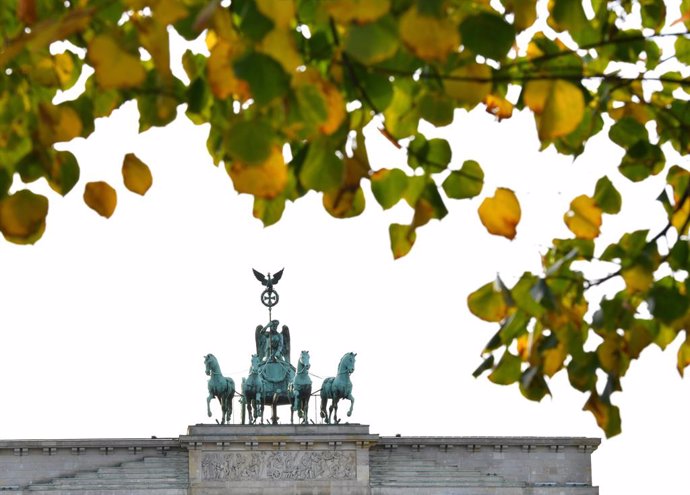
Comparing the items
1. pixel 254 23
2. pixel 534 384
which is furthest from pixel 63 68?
pixel 534 384

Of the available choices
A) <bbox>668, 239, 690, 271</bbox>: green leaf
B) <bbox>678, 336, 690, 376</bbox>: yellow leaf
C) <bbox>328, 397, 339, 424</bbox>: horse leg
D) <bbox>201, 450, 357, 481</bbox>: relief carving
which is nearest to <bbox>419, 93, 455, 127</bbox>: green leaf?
<bbox>668, 239, 690, 271</bbox>: green leaf

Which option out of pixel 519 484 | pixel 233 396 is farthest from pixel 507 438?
pixel 233 396

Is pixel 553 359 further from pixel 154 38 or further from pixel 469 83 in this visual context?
pixel 154 38

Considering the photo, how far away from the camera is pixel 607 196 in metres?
6.04

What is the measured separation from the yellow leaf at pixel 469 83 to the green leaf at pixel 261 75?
2.06 feet

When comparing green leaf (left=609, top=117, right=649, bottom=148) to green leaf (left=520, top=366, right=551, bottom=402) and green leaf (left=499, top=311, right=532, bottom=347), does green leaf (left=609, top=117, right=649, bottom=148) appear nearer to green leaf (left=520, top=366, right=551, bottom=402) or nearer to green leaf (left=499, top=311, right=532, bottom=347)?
green leaf (left=499, top=311, right=532, bottom=347)

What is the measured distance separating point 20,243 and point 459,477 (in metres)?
43.6

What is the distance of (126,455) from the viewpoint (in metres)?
48.8

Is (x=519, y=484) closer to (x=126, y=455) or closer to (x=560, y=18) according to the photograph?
(x=126, y=455)

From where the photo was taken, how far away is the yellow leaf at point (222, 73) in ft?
15.8

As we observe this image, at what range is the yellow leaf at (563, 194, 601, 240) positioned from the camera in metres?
5.93

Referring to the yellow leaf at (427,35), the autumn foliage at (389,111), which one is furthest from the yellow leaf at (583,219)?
the yellow leaf at (427,35)

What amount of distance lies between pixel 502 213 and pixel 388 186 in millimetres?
386

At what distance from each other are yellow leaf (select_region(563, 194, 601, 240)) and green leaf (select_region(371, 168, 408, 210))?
659mm
